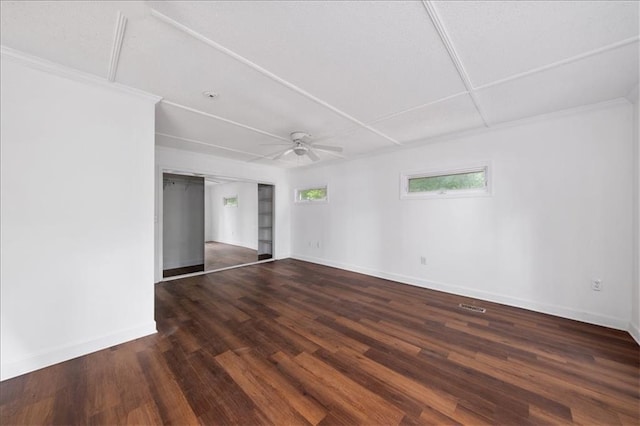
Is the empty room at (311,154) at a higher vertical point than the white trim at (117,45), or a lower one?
lower

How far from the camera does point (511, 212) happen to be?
3098mm

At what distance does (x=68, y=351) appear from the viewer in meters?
1.97

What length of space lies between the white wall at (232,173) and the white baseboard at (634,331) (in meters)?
5.80

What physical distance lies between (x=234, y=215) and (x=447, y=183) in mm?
7166

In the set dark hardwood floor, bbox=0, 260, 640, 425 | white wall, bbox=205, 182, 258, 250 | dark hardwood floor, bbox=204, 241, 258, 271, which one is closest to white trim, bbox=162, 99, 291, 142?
dark hardwood floor, bbox=0, 260, 640, 425

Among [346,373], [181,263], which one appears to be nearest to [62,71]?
[346,373]

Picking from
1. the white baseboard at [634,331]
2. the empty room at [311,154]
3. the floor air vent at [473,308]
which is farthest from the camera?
the floor air vent at [473,308]

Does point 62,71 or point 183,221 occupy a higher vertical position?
point 62,71

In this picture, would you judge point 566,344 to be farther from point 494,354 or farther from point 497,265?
point 497,265

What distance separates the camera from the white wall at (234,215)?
7.67 m

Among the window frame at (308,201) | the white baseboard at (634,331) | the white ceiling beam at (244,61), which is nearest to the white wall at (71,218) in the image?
the white ceiling beam at (244,61)

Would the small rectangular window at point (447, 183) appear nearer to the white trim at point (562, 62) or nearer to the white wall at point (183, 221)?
the white trim at point (562, 62)

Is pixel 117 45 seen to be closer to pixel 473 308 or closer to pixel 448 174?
pixel 448 174

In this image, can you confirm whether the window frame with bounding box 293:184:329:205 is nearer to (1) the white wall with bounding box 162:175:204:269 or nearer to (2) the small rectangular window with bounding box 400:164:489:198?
(2) the small rectangular window with bounding box 400:164:489:198
